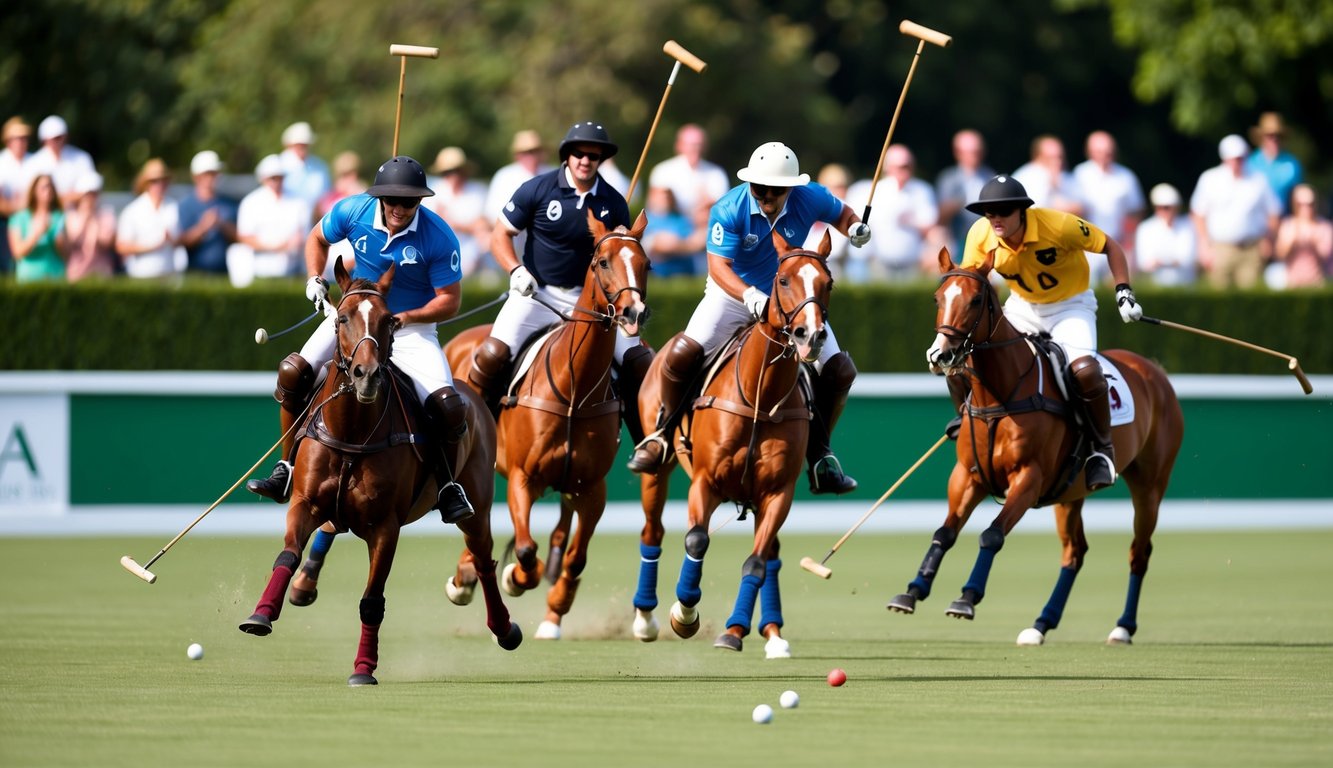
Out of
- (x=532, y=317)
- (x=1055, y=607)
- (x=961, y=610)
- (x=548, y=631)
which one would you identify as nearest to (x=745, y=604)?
(x=961, y=610)

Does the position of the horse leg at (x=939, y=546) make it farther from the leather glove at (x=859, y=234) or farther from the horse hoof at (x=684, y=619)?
the leather glove at (x=859, y=234)

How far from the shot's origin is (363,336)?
9.01m

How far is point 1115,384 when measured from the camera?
39.5ft

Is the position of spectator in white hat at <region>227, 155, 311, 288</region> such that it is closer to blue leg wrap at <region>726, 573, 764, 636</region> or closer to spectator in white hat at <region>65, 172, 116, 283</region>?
spectator in white hat at <region>65, 172, 116, 283</region>

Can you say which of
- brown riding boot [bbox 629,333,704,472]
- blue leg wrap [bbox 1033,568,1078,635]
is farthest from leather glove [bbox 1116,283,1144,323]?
brown riding boot [bbox 629,333,704,472]

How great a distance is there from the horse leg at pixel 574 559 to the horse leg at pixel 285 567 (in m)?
2.57

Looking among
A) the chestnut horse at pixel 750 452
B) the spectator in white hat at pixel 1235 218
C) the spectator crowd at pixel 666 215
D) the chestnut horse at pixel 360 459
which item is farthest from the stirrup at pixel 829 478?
the spectator in white hat at pixel 1235 218

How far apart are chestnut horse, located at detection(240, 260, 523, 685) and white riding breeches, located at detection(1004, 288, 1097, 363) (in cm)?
370

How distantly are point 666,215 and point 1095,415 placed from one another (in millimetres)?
7192

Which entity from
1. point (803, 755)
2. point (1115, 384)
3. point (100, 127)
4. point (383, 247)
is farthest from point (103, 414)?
point (100, 127)

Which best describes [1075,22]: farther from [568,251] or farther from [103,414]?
[568,251]

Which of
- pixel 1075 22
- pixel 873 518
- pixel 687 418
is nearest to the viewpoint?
pixel 687 418

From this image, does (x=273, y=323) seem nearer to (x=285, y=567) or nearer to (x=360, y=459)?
(x=360, y=459)

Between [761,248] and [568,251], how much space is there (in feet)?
4.25
